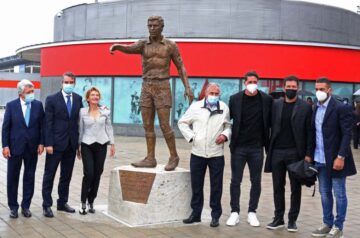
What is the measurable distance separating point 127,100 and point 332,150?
14734 mm

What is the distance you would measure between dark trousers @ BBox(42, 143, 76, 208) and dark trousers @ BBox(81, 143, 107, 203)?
27 centimetres

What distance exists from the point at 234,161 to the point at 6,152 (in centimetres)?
297

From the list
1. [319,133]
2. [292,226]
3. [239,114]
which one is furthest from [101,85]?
[319,133]

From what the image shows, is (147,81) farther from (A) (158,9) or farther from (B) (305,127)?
(A) (158,9)

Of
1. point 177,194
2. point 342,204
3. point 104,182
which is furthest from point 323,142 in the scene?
point 104,182

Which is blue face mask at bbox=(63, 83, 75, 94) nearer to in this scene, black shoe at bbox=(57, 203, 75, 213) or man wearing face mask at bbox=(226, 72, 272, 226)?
black shoe at bbox=(57, 203, 75, 213)

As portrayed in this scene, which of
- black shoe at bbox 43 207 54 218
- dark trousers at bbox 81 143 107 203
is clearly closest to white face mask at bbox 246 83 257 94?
dark trousers at bbox 81 143 107 203

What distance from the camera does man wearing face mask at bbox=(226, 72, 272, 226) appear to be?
21.3 ft

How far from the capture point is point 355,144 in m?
18.3

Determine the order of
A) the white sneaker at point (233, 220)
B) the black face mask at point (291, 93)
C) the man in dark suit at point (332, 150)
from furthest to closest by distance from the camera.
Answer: the white sneaker at point (233, 220) → the black face mask at point (291, 93) → the man in dark suit at point (332, 150)

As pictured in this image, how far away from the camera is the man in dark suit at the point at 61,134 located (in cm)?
689

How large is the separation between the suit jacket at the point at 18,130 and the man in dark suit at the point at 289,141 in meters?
3.11

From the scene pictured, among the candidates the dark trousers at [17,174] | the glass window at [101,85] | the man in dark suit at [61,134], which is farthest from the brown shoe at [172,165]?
the glass window at [101,85]

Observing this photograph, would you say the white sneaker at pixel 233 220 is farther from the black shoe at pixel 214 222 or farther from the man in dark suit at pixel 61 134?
the man in dark suit at pixel 61 134
